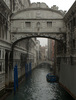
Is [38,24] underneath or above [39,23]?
underneath

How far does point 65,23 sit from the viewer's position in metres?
17.1

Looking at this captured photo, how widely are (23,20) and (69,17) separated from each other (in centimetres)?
497

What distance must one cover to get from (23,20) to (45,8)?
2.66 meters

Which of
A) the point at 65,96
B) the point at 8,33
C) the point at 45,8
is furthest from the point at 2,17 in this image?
the point at 65,96

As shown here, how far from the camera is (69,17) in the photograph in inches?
604

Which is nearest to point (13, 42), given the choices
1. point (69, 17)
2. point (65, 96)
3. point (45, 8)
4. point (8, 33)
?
point (8, 33)

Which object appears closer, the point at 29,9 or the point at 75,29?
the point at 75,29

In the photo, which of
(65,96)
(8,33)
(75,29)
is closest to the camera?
(75,29)

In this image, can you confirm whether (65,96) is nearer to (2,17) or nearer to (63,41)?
(63,41)

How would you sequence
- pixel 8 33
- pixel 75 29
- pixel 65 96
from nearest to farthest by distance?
pixel 75 29
pixel 65 96
pixel 8 33

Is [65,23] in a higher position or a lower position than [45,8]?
lower

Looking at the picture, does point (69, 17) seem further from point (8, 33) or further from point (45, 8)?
point (8, 33)

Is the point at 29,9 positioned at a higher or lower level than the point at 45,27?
higher

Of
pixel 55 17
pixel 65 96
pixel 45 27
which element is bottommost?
pixel 65 96
